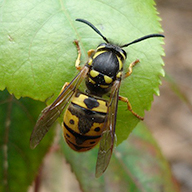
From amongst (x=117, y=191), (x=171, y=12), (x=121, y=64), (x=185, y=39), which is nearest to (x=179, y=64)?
(x=185, y=39)

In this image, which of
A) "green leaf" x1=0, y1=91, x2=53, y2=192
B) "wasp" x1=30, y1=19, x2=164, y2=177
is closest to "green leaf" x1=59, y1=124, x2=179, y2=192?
"green leaf" x1=0, y1=91, x2=53, y2=192

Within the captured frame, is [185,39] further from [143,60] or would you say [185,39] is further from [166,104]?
[143,60]

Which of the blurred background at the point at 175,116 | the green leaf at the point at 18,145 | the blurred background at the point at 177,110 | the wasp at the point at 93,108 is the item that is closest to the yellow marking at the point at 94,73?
the wasp at the point at 93,108

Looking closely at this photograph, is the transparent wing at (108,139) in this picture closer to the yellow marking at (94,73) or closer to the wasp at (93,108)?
the wasp at (93,108)

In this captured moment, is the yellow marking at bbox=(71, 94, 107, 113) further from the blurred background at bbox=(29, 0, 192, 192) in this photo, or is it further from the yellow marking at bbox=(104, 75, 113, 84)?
the blurred background at bbox=(29, 0, 192, 192)

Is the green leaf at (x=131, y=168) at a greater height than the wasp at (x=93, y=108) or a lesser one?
lesser

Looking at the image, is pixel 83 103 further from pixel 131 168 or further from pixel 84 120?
pixel 131 168
